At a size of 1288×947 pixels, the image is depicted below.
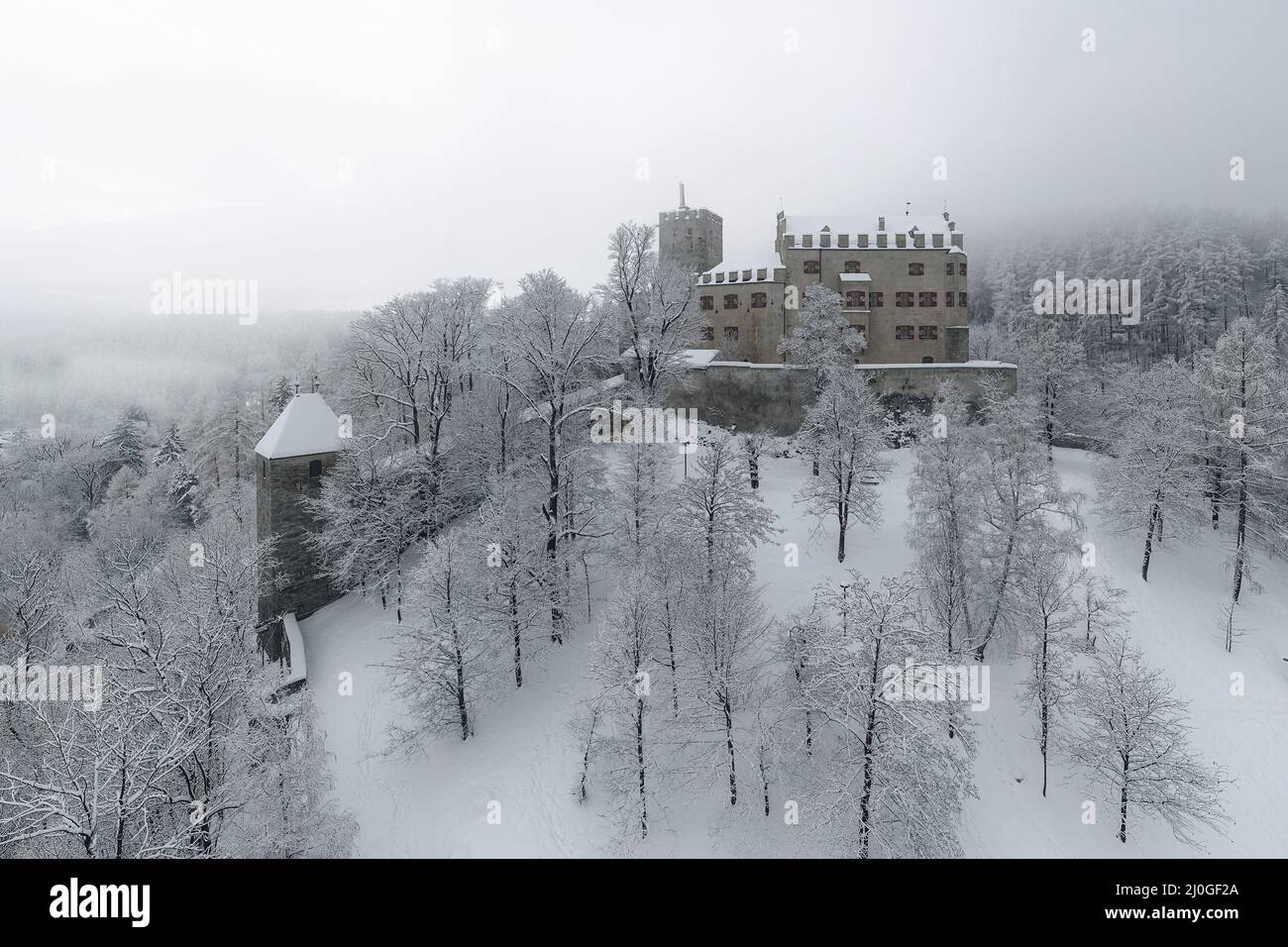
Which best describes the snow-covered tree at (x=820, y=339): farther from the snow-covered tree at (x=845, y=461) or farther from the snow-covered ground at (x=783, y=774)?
the snow-covered ground at (x=783, y=774)

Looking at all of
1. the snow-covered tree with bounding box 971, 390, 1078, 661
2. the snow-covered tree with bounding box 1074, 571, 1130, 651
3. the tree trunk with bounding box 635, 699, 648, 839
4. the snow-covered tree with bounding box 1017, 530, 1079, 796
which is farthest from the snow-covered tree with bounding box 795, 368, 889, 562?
the tree trunk with bounding box 635, 699, 648, 839

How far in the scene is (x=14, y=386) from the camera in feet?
333

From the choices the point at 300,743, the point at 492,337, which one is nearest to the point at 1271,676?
the point at 300,743

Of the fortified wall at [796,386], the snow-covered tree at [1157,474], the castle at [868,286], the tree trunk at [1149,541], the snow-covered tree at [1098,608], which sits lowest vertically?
the snow-covered tree at [1098,608]

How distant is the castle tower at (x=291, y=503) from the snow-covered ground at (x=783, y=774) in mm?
1335

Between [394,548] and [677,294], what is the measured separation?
19.2m

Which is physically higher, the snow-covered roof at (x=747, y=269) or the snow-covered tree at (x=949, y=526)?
the snow-covered roof at (x=747, y=269)

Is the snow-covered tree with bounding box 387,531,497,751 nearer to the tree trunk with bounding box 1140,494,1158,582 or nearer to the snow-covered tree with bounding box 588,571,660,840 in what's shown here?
the snow-covered tree with bounding box 588,571,660,840

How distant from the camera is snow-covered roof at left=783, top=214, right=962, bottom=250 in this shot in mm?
46781

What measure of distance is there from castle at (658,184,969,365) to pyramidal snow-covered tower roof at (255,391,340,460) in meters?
25.4

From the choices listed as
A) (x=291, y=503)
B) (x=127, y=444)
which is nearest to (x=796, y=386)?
(x=291, y=503)

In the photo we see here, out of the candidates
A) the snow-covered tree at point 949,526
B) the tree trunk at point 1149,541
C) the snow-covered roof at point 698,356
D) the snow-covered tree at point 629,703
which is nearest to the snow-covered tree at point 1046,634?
the snow-covered tree at point 949,526

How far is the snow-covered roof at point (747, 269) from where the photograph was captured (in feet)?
147

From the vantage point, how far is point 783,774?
2022cm
